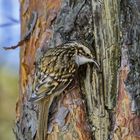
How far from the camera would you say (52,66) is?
6.11ft

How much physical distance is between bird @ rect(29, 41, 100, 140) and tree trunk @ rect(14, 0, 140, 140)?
0.09ft

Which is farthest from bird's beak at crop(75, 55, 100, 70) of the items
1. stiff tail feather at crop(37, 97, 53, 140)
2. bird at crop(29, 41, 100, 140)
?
stiff tail feather at crop(37, 97, 53, 140)

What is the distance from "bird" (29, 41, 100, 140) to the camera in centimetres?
184

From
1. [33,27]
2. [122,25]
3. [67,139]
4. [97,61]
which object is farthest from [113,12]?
[67,139]

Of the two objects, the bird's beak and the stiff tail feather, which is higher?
the bird's beak

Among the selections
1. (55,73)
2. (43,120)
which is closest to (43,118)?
(43,120)

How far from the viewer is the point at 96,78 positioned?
188 centimetres

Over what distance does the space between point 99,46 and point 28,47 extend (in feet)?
0.92

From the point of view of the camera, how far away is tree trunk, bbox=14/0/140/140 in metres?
1.83

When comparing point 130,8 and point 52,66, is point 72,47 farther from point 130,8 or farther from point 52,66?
point 130,8

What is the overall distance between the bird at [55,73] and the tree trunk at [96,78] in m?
0.03

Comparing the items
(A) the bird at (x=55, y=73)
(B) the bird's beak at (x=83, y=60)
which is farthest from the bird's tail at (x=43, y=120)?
(B) the bird's beak at (x=83, y=60)

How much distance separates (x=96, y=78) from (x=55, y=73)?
0.14m

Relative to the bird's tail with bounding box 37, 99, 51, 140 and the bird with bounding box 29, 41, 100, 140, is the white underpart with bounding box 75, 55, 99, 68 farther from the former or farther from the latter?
the bird's tail with bounding box 37, 99, 51, 140
